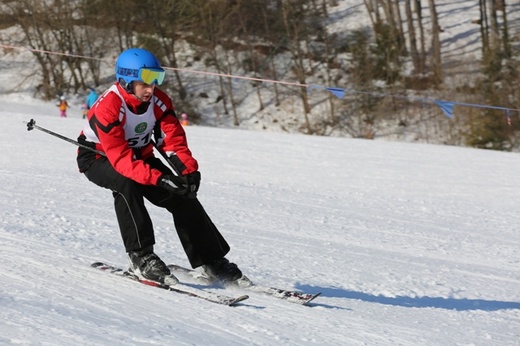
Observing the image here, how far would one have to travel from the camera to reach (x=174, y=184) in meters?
4.82

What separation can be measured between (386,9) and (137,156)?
33.5 metres

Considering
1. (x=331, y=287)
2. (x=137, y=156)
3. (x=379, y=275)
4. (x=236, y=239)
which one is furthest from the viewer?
(x=236, y=239)

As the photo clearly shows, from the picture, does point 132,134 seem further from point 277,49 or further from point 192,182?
point 277,49

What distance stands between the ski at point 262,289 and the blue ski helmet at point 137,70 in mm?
1348

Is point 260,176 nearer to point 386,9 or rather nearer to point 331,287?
point 331,287

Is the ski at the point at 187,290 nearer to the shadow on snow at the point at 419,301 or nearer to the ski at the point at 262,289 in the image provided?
the ski at the point at 262,289

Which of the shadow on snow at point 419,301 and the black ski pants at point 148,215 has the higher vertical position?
the black ski pants at point 148,215

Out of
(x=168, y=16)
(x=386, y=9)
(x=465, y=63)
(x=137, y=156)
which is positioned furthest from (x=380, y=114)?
(x=137, y=156)

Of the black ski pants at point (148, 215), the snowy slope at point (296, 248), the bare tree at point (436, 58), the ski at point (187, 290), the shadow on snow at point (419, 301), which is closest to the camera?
the snowy slope at point (296, 248)

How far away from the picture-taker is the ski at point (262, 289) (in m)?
5.05

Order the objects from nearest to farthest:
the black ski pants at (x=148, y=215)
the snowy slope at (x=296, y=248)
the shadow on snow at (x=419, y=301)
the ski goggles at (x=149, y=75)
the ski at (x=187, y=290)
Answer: the snowy slope at (x=296, y=248) < the ski at (x=187, y=290) < the ski goggles at (x=149, y=75) < the black ski pants at (x=148, y=215) < the shadow on snow at (x=419, y=301)

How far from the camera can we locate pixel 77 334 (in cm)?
356

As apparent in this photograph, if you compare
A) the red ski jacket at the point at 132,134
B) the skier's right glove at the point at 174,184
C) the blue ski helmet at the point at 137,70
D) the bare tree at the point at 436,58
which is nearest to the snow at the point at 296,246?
the skier's right glove at the point at 174,184

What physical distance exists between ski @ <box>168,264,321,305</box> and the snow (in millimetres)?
92
